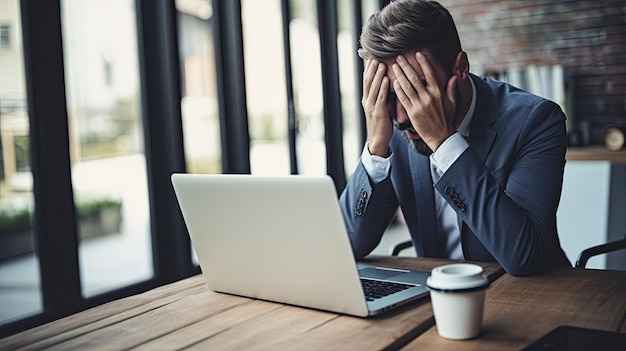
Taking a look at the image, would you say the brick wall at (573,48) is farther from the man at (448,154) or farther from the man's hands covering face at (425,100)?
the man's hands covering face at (425,100)

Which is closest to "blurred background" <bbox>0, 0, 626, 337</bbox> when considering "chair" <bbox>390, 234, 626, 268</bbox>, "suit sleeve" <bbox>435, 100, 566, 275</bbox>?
"chair" <bbox>390, 234, 626, 268</bbox>

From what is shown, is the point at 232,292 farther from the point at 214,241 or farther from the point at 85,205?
the point at 85,205

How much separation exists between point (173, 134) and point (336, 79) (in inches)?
79.0

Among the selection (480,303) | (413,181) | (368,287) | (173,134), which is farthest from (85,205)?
(480,303)

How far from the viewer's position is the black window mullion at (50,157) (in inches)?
112

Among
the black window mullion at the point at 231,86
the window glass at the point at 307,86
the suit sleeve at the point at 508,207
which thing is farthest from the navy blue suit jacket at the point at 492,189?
the window glass at the point at 307,86

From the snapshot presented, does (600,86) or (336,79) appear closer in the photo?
(600,86)

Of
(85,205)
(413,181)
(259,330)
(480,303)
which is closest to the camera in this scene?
(480,303)

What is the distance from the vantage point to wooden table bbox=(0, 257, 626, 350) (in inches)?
40.5

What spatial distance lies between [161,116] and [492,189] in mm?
2508

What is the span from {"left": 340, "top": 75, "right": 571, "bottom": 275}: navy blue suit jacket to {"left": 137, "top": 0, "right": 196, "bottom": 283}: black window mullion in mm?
1954

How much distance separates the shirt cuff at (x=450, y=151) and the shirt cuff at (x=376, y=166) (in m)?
0.21

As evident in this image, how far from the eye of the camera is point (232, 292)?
1.36 m

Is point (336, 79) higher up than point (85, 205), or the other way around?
point (336, 79)
